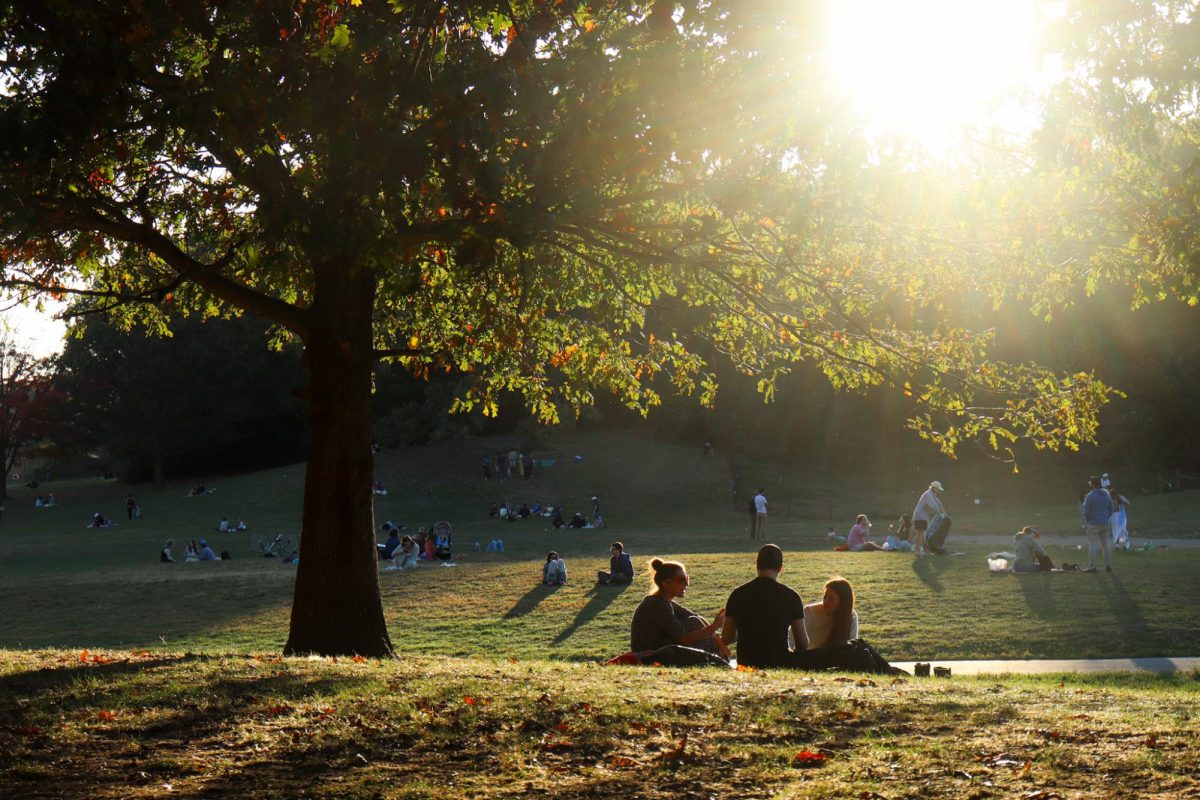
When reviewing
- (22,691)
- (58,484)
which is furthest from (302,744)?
(58,484)

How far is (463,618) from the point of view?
1984 centimetres

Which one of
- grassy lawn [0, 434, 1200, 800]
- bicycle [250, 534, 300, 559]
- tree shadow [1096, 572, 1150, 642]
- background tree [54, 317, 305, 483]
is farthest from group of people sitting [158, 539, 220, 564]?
background tree [54, 317, 305, 483]

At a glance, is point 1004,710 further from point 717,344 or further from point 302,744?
point 717,344

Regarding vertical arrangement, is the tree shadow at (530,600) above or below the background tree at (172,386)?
below

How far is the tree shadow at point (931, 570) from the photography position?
805 inches

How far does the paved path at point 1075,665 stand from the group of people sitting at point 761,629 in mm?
2579

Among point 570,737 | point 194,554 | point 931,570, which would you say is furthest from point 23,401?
point 570,737

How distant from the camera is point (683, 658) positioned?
33.9 ft

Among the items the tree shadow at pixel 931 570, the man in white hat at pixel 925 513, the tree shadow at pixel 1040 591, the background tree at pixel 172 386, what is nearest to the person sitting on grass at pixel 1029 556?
the tree shadow at pixel 1040 591

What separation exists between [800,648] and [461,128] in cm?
522

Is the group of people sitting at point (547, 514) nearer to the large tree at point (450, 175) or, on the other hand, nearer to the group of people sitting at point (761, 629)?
the large tree at point (450, 175)

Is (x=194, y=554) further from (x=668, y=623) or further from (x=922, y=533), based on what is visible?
(x=668, y=623)

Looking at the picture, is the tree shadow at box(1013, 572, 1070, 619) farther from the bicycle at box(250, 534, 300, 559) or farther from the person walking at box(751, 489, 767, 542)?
the bicycle at box(250, 534, 300, 559)

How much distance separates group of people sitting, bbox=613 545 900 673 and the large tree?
2537 mm
